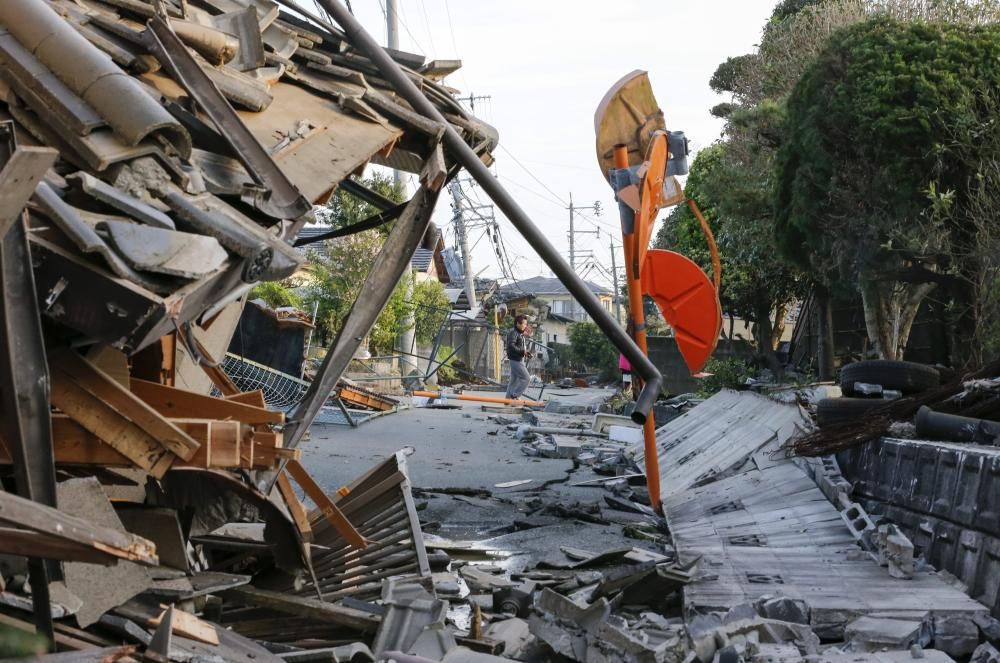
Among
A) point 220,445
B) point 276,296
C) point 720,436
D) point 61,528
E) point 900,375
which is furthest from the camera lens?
point 276,296

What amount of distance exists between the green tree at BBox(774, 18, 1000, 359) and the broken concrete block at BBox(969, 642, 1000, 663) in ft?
29.2

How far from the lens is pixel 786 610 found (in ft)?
19.9

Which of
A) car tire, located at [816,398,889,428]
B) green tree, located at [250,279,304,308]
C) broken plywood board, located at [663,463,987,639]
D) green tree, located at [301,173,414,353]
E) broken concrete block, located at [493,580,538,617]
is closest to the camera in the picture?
broken plywood board, located at [663,463,987,639]

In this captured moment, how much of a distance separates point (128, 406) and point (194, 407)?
581 millimetres

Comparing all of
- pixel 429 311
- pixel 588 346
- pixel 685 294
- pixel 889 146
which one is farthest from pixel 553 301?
pixel 685 294

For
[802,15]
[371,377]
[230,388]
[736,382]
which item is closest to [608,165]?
[230,388]

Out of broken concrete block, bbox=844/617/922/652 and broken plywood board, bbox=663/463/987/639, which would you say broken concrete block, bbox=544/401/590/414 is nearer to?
broken plywood board, bbox=663/463/987/639

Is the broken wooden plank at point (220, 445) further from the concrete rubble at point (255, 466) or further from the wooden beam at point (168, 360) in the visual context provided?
the wooden beam at point (168, 360)

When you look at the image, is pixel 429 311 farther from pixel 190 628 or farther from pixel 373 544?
pixel 190 628

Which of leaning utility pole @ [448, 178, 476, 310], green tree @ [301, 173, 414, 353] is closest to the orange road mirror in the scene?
green tree @ [301, 173, 414, 353]

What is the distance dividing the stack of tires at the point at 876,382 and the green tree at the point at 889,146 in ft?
11.2

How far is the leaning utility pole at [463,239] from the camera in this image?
5416 centimetres

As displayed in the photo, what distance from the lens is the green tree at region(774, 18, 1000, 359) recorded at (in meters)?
13.9

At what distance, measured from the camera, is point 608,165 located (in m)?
11.0
